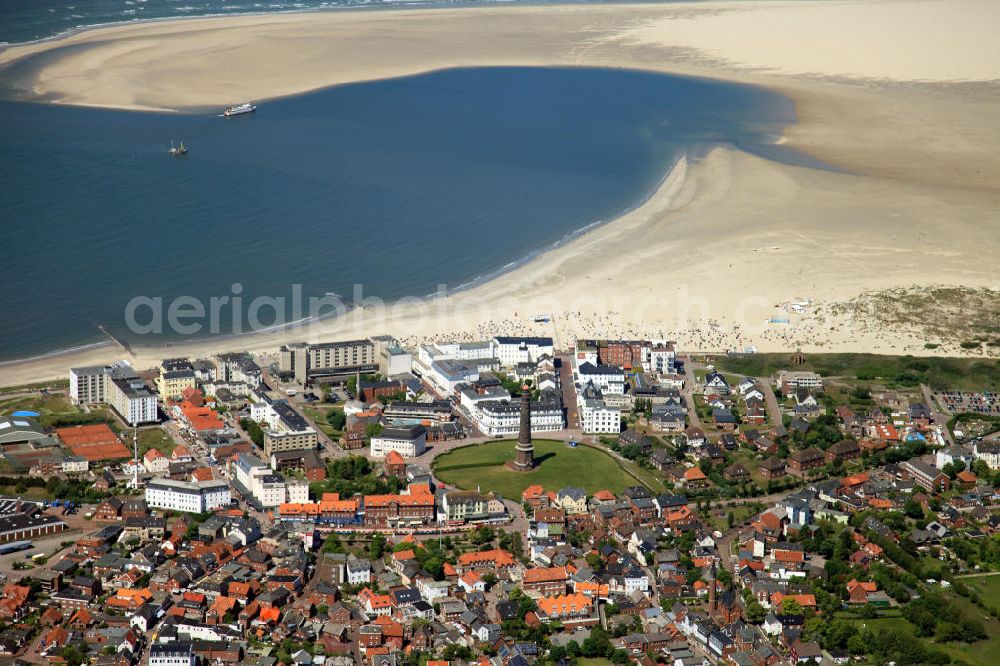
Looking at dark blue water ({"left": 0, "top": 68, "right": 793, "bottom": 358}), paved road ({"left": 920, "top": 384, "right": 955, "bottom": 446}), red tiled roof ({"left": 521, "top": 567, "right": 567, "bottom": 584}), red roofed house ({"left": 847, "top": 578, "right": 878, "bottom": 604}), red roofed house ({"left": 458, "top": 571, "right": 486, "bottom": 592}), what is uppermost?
dark blue water ({"left": 0, "top": 68, "right": 793, "bottom": 358})

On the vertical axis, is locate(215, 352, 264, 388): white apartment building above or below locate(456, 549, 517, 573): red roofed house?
above

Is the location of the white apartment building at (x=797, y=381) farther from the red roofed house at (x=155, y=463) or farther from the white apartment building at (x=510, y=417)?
the red roofed house at (x=155, y=463)

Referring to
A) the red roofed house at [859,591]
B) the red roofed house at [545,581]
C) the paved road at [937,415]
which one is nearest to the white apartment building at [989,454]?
the paved road at [937,415]

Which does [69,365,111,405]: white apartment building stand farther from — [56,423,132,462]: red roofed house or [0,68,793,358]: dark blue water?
[0,68,793,358]: dark blue water

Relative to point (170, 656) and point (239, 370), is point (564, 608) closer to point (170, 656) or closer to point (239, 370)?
point (170, 656)

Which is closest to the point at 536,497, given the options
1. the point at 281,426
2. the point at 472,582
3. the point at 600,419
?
the point at 472,582

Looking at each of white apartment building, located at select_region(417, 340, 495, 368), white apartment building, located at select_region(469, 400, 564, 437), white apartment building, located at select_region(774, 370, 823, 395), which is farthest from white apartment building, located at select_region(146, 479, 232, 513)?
white apartment building, located at select_region(774, 370, 823, 395)
